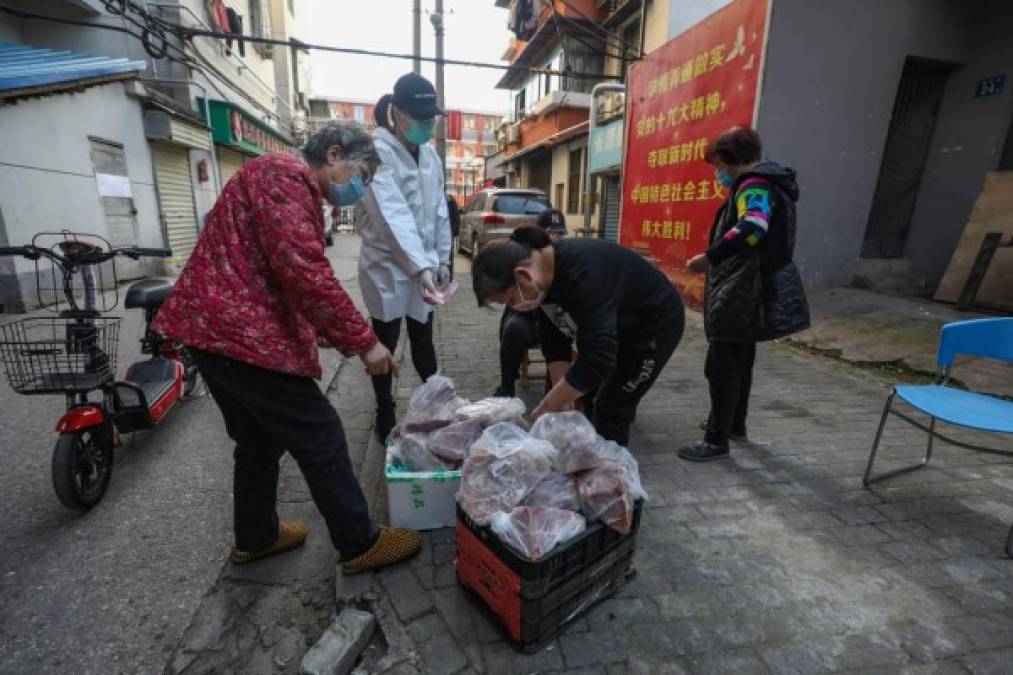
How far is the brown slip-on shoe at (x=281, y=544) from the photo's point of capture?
2125 mm

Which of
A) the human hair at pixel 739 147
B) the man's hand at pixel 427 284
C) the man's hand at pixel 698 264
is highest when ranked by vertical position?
the human hair at pixel 739 147

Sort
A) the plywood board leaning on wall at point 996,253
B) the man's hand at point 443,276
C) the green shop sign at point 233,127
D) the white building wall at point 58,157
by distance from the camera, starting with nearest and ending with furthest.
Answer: the man's hand at point 443,276 → the plywood board leaning on wall at point 996,253 → the white building wall at point 58,157 → the green shop sign at point 233,127

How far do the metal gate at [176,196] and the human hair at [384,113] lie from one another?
8742 millimetres

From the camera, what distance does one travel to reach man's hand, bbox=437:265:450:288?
2.99 meters

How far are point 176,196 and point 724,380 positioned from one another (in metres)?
12.0

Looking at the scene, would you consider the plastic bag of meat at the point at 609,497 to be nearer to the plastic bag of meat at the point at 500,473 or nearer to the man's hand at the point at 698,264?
the plastic bag of meat at the point at 500,473

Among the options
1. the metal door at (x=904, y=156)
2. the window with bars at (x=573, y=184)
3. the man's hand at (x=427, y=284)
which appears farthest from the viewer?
the window with bars at (x=573, y=184)

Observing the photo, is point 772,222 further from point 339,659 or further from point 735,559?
point 339,659

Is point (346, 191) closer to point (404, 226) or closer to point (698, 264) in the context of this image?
point (404, 226)

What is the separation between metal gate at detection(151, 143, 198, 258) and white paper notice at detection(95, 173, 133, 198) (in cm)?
143

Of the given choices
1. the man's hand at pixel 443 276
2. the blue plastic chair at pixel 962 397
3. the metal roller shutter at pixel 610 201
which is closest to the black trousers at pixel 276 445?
the man's hand at pixel 443 276

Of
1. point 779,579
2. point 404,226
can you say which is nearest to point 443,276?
point 404,226

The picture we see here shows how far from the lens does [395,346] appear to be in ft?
10.1

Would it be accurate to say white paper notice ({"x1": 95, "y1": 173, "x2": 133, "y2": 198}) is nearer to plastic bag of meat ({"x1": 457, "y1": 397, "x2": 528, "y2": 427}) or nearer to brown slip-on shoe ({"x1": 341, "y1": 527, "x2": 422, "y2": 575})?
plastic bag of meat ({"x1": 457, "y1": 397, "x2": 528, "y2": 427})
